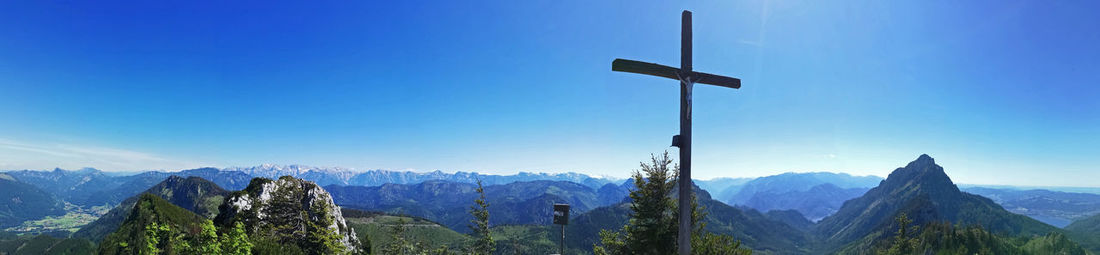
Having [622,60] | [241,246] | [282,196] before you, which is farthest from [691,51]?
[282,196]

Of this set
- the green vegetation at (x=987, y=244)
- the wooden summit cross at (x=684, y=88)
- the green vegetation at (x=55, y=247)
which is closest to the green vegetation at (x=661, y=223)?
the wooden summit cross at (x=684, y=88)

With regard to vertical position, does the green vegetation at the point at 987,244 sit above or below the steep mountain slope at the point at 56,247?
above

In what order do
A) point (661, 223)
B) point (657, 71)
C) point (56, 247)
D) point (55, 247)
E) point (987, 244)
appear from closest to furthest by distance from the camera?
point (657, 71), point (661, 223), point (987, 244), point (56, 247), point (55, 247)

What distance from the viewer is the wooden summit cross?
24.1 ft

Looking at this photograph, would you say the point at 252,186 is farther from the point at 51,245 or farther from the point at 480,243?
the point at 51,245

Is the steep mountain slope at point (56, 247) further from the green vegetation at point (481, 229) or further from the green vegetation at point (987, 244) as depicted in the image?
the green vegetation at point (987, 244)

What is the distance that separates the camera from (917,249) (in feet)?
89.8

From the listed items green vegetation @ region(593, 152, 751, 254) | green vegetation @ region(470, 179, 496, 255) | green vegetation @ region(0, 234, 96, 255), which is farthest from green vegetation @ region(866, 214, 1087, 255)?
green vegetation @ region(0, 234, 96, 255)

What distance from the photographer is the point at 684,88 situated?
302 inches

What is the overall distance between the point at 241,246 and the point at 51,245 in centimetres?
26843

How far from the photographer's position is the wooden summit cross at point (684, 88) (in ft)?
24.1

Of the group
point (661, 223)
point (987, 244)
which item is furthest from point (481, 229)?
point (987, 244)

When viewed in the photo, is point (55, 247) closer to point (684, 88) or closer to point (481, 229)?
point (481, 229)

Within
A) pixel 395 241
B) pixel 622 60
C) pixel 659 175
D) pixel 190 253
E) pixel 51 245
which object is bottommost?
pixel 51 245
